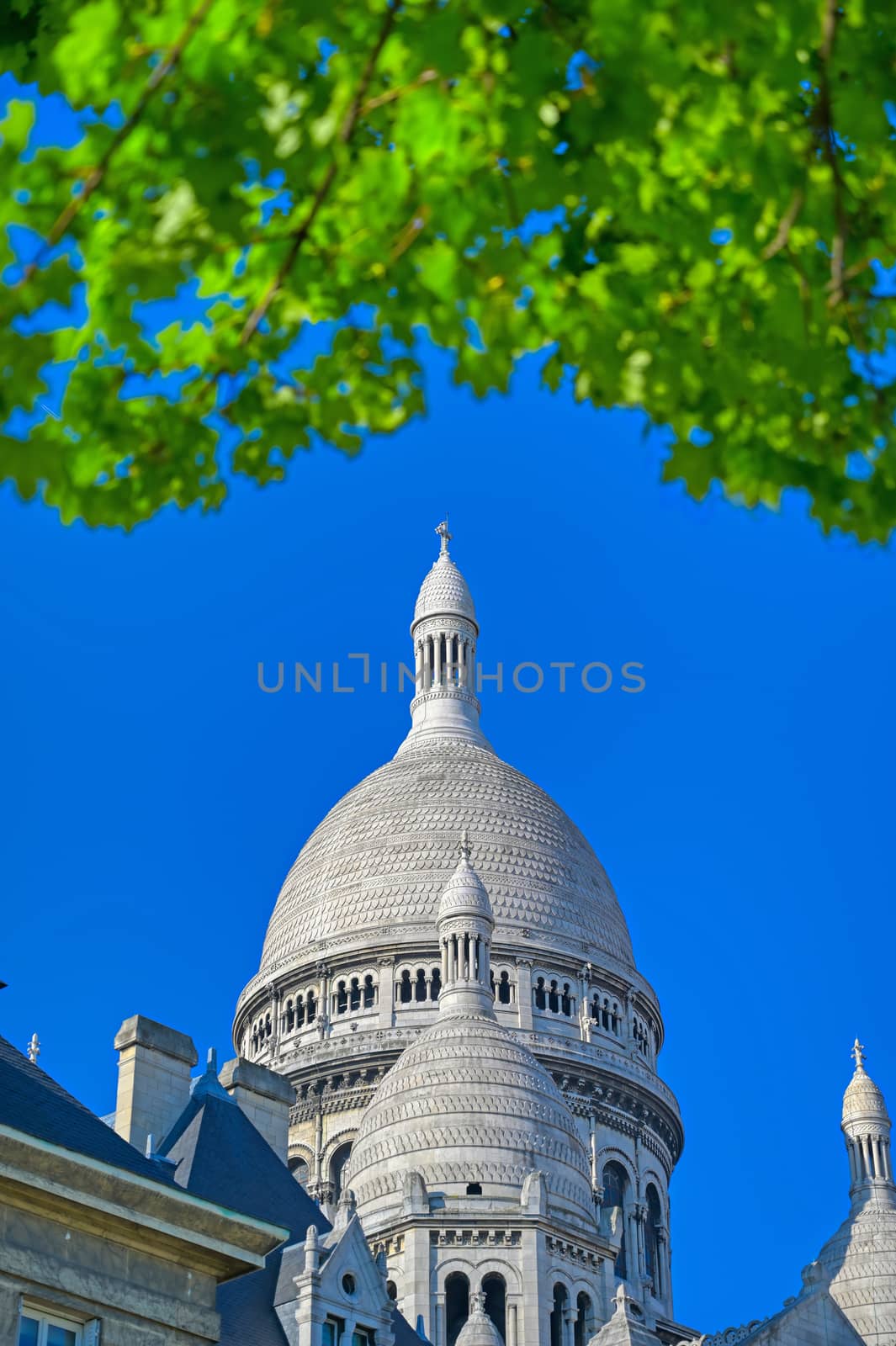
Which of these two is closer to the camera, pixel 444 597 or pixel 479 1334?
pixel 479 1334

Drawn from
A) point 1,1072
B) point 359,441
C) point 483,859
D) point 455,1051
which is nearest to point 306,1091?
point 483,859

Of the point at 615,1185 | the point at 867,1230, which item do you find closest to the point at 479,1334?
the point at 867,1230

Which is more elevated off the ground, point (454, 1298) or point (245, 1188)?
point (454, 1298)

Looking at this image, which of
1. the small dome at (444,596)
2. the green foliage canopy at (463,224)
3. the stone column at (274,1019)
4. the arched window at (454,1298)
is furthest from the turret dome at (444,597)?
the green foliage canopy at (463,224)

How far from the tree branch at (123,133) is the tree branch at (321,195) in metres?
0.56

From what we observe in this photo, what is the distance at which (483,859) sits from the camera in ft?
306

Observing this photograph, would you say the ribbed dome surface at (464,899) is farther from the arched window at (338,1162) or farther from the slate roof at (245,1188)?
the slate roof at (245,1188)

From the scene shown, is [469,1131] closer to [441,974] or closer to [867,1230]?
[867,1230]

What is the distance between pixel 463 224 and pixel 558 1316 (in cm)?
5336

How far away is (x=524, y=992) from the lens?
87.8m

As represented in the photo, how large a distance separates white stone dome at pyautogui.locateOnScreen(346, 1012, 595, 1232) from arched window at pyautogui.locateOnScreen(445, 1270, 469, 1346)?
1.83 metres

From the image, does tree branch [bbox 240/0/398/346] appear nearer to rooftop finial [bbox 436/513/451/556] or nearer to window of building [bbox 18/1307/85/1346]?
window of building [bbox 18/1307/85/1346]

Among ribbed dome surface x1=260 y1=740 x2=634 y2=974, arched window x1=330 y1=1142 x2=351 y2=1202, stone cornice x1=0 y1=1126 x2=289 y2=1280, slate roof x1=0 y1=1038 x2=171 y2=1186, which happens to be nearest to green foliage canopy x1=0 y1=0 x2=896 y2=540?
stone cornice x1=0 y1=1126 x2=289 y2=1280

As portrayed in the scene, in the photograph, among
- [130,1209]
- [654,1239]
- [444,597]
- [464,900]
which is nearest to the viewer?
[130,1209]
